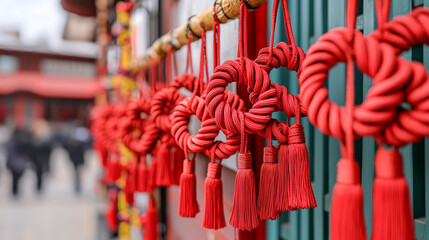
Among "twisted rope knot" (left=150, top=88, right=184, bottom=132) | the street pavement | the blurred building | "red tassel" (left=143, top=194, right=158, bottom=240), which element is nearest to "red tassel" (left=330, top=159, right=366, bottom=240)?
"twisted rope knot" (left=150, top=88, right=184, bottom=132)

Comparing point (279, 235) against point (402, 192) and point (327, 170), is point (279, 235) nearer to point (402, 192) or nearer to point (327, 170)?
point (327, 170)

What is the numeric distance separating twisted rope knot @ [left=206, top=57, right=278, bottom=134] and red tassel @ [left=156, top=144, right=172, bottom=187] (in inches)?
11.5

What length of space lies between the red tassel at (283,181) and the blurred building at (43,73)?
5386 mm

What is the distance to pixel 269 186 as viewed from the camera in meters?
0.38

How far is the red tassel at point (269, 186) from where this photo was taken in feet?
1.24

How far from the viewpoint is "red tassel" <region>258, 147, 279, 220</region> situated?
0.38 m

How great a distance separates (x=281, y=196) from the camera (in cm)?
38

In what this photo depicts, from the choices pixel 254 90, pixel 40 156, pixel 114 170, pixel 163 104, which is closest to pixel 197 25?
pixel 163 104

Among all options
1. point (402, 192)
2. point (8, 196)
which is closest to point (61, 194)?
point (8, 196)

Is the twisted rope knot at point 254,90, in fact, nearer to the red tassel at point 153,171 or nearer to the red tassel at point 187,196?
the red tassel at point 187,196

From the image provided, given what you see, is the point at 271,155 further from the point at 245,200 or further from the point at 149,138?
the point at 149,138

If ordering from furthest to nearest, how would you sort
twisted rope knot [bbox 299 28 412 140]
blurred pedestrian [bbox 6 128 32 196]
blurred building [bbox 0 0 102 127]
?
blurred building [bbox 0 0 102 127] < blurred pedestrian [bbox 6 128 32 196] < twisted rope knot [bbox 299 28 412 140]

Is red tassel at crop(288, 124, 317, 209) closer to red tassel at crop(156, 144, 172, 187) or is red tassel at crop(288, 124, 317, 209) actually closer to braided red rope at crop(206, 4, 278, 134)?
braided red rope at crop(206, 4, 278, 134)

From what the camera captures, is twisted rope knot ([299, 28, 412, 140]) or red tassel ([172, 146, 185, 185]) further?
red tassel ([172, 146, 185, 185])
